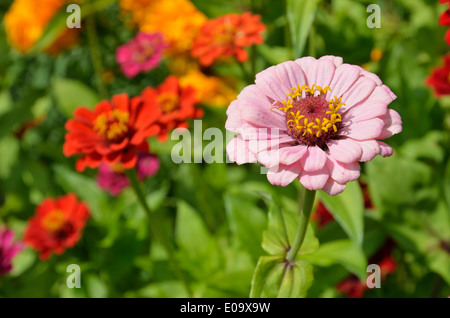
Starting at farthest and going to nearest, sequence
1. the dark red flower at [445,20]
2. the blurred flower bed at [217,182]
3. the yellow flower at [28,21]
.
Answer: the yellow flower at [28,21]
the blurred flower bed at [217,182]
the dark red flower at [445,20]

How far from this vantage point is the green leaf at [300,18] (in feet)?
2.87

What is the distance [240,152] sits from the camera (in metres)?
0.58

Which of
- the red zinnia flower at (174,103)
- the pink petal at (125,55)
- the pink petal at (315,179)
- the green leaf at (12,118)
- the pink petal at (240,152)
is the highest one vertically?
the pink petal at (125,55)

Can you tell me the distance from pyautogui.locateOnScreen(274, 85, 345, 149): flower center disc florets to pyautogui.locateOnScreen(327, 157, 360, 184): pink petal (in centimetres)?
6

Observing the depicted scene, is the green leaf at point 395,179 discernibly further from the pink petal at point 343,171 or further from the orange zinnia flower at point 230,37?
the pink petal at point 343,171

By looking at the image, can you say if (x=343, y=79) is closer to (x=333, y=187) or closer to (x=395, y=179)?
(x=333, y=187)

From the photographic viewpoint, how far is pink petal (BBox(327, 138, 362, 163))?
542mm

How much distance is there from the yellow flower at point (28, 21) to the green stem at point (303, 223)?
1415 mm

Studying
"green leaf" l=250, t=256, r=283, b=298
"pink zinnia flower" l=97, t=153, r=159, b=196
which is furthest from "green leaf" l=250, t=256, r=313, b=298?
"pink zinnia flower" l=97, t=153, r=159, b=196

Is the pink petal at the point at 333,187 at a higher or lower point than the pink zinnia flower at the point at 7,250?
higher

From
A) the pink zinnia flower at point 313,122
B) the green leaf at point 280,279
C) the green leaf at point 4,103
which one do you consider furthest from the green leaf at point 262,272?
the green leaf at point 4,103

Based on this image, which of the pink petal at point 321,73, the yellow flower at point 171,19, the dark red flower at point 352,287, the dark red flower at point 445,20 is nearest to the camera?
the pink petal at point 321,73

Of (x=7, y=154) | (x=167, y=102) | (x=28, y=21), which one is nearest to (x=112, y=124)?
(x=167, y=102)

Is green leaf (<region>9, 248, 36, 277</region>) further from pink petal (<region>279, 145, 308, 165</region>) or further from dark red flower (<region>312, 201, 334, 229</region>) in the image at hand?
pink petal (<region>279, 145, 308, 165</region>)
